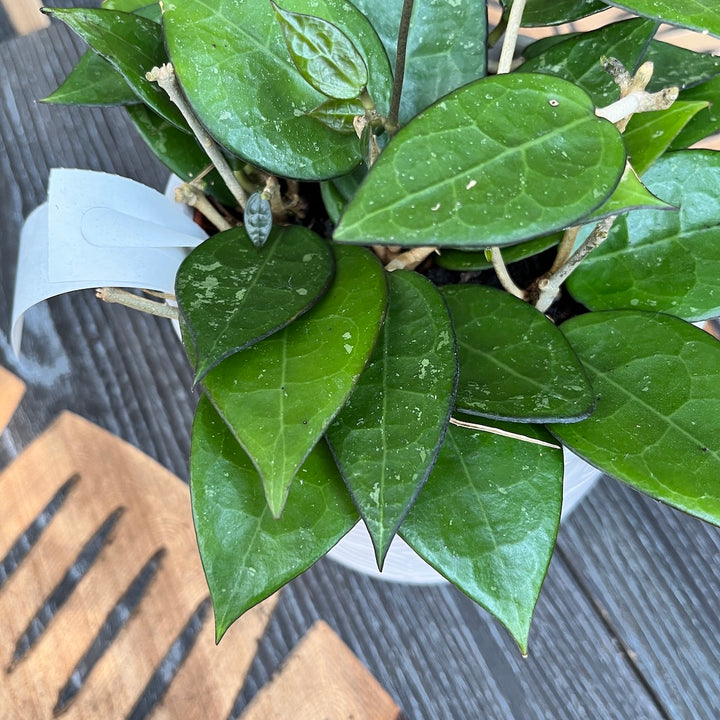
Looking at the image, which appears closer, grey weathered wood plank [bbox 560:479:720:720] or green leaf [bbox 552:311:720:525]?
green leaf [bbox 552:311:720:525]

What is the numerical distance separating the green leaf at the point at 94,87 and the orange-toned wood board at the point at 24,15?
0.98ft

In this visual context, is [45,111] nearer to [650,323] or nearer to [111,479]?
[111,479]

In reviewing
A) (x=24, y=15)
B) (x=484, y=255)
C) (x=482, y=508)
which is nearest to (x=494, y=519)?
(x=482, y=508)

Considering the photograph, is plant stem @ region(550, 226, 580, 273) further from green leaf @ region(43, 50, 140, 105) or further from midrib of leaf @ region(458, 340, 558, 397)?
green leaf @ region(43, 50, 140, 105)

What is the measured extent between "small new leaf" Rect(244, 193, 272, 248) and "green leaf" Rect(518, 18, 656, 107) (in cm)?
12

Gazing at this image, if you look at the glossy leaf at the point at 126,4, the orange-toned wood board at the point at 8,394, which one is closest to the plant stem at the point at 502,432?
the glossy leaf at the point at 126,4

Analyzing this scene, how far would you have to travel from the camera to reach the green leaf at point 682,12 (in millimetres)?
223

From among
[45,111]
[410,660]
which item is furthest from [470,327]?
[45,111]

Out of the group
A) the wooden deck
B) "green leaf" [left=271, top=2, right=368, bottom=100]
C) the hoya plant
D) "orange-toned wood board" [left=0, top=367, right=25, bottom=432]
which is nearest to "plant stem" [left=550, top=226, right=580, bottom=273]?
the hoya plant

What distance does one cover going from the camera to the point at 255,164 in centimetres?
28

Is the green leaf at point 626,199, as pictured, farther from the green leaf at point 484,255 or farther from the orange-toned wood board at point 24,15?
the orange-toned wood board at point 24,15

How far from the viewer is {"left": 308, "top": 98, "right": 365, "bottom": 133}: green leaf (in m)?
0.25

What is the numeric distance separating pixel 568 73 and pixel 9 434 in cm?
41

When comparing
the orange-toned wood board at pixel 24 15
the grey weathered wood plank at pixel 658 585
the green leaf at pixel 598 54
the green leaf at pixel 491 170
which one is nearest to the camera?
the green leaf at pixel 491 170
